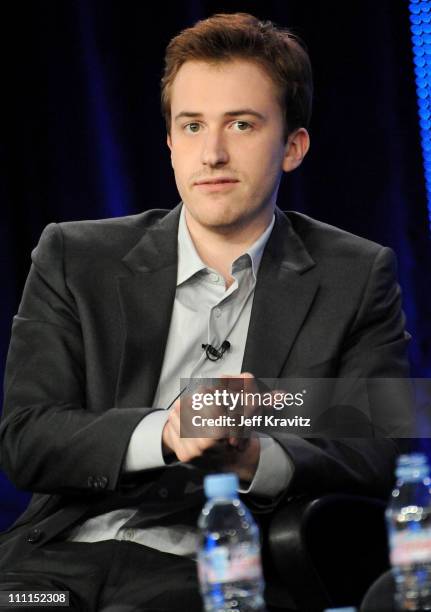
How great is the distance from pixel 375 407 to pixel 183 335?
46 centimetres

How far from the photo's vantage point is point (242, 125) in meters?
2.53

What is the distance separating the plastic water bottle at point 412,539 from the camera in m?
1.52

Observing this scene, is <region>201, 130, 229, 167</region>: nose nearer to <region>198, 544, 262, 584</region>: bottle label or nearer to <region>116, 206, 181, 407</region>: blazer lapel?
<region>116, 206, 181, 407</region>: blazer lapel

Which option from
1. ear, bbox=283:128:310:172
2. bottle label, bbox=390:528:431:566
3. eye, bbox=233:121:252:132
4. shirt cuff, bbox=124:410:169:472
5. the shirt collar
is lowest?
shirt cuff, bbox=124:410:169:472

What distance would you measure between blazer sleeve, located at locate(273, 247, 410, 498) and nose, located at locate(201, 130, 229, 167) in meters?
0.45

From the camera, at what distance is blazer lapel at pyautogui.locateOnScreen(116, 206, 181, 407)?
7.85ft

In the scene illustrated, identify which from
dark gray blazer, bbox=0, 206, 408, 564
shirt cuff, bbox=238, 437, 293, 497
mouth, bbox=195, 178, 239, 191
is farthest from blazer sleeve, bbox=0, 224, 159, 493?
mouth, bbox=195, 178, 239, 191

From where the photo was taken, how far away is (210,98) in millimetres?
2510

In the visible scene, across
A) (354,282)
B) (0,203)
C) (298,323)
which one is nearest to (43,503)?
(298,323)

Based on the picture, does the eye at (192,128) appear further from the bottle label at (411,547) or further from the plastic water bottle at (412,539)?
the bottle label at (411,547)

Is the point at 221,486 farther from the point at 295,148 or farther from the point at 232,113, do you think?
the point at 295,148

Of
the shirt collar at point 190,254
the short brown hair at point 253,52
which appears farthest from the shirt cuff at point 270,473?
the short brown hair at point 253,52

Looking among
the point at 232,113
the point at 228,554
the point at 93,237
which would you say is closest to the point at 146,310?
the point at 93,237

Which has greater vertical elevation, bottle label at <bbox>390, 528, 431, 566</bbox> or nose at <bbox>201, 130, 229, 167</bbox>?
nose at <bbox>201, 130, 229, 167</bbox>
